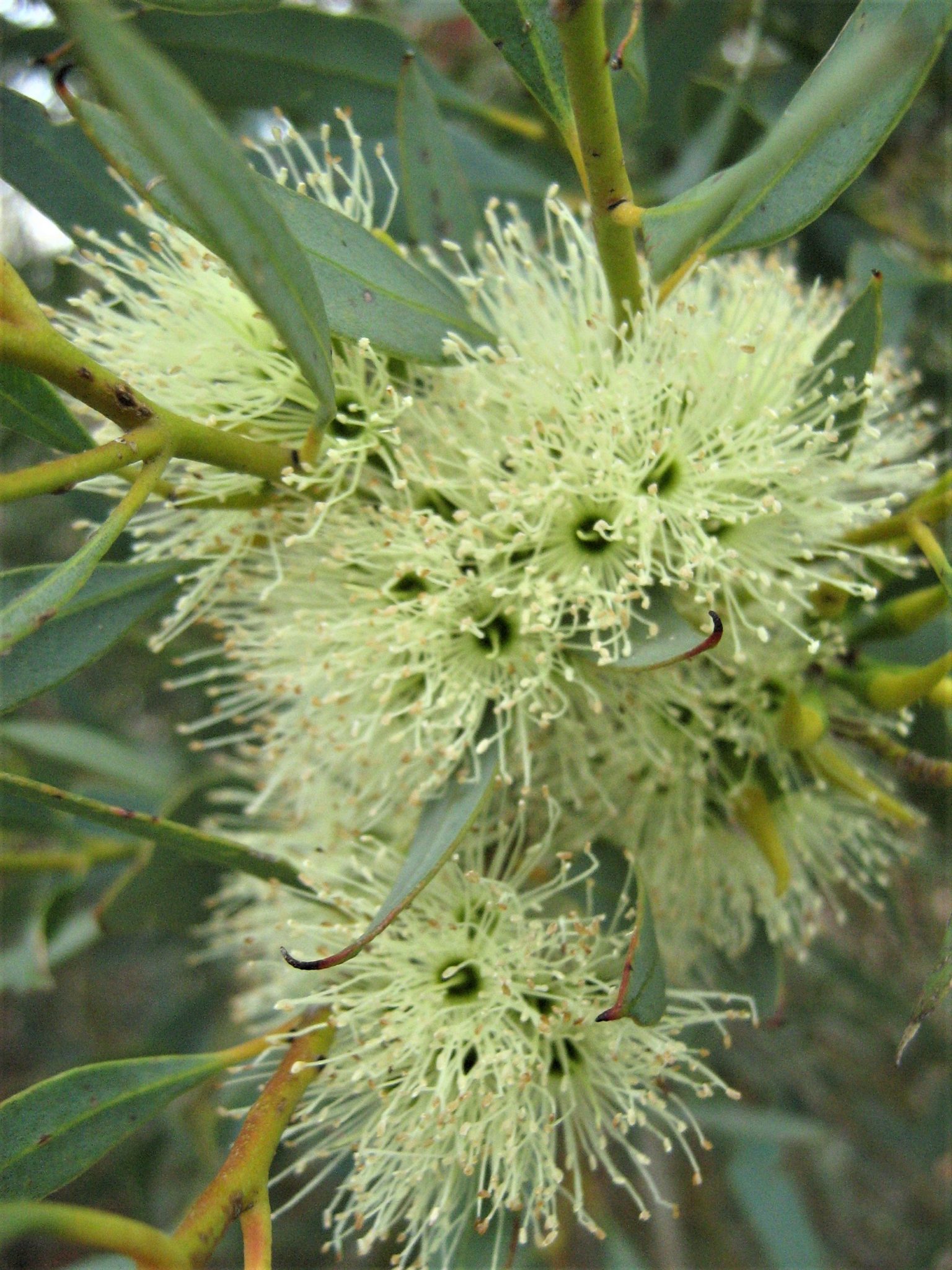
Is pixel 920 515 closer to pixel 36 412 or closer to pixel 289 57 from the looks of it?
pixel 36 412

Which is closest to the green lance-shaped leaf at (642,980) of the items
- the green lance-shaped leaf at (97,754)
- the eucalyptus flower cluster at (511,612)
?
the eucalyptus flower cluster at (511,612)

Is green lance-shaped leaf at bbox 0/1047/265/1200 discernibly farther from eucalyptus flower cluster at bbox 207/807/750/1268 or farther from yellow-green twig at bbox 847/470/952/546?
yellow-green twig at bbox 847/470/952/546

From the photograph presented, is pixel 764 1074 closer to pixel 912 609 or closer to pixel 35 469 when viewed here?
pixel 912 609

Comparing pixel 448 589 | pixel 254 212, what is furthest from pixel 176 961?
pixel 254 212

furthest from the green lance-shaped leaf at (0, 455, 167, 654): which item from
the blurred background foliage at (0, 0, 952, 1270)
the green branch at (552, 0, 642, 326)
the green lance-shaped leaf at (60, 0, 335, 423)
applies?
the blurred background foliage at (0, 0, 952, 1270)

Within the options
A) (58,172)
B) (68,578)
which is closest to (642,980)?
(68,578)
